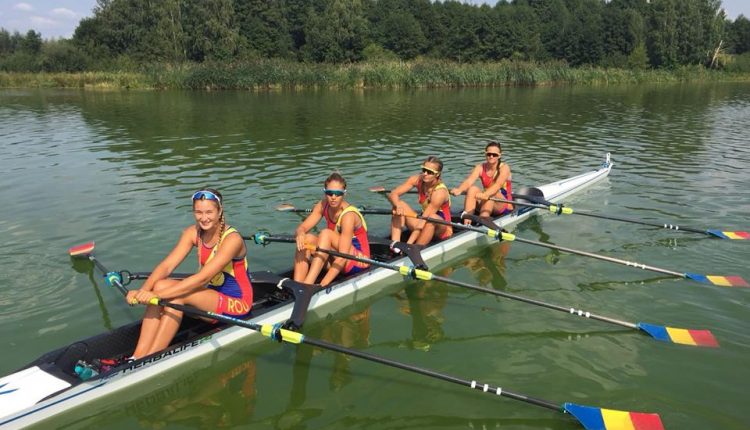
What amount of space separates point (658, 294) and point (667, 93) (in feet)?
137

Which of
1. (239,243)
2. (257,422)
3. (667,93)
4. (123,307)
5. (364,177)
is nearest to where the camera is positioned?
(257,422)

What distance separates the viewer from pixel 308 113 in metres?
28.2

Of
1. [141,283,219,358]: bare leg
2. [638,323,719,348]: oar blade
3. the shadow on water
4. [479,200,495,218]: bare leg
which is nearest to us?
[141,283,219,358]: bare leg

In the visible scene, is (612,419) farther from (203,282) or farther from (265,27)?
(265,27)

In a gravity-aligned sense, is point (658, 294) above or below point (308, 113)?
below

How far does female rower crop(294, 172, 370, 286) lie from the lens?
6871 mm

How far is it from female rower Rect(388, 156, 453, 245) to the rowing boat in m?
1.05

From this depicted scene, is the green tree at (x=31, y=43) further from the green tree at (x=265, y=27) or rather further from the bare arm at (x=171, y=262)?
the bare arm at (x=171, y=262)

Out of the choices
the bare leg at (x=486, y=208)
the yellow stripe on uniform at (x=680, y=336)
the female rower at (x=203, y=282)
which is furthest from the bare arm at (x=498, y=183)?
the female rower at (x=203, y=282)

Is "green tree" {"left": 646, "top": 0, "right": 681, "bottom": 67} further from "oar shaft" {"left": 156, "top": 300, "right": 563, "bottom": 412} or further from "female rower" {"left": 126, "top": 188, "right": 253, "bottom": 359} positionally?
"female rower" {"left": 126, "top": 188, "right": 253, "bottom": 359}

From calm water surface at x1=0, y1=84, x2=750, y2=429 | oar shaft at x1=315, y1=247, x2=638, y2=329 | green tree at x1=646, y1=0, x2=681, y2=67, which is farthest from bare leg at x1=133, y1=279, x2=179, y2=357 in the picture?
green tree at x1=646, y1=0, x2=681, y2=67

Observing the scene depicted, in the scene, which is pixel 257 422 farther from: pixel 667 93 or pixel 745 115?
pixel 667 93

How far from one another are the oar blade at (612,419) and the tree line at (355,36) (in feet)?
196

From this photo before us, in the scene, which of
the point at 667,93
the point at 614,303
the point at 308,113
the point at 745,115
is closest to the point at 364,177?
the point at 614,303
